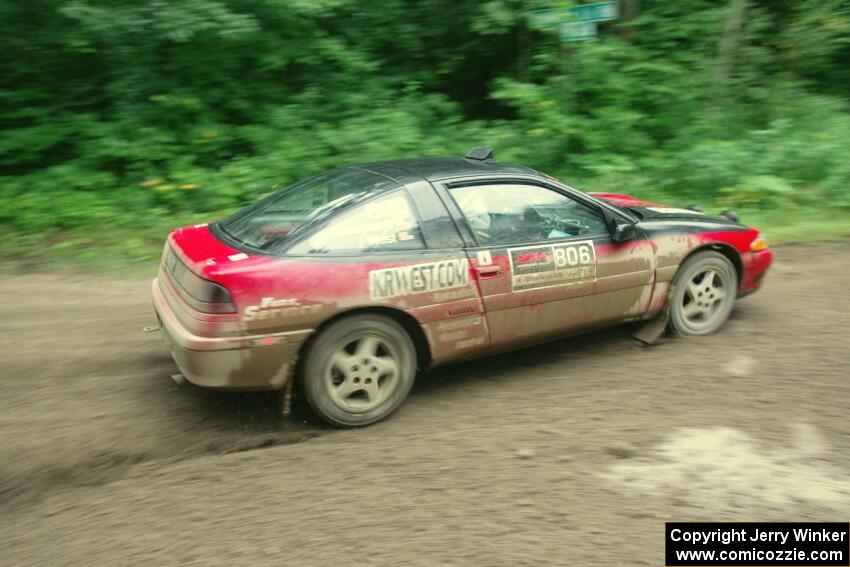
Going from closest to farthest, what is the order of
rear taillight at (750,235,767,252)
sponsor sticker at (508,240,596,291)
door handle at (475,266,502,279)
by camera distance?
1. door handle at (475,266,502,279)
2. sponsor sticker at (508,240,596,291)
3. rear taillight at (750,235,767,252)

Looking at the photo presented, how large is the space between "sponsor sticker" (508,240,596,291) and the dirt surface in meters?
0.66

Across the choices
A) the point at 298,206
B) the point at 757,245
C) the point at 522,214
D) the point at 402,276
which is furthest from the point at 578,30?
the point at 402,276

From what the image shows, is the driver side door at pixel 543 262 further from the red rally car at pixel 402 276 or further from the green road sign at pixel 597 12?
the green road sign at pixel 597 12

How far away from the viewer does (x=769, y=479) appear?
353 cm

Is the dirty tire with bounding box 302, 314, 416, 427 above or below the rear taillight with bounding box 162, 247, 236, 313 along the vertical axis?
below

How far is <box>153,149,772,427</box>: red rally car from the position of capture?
3.93 m

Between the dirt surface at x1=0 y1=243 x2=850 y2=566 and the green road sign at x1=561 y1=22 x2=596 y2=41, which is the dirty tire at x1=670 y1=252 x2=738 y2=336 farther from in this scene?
the green road sign at x1=561 y1=22 x2=596 y2=41

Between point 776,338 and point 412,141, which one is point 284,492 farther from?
point 412,141

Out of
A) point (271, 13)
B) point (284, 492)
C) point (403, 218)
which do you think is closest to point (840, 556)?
point (284, 492)

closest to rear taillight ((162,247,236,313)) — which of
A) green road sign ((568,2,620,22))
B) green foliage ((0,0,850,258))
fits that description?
green foliage ((0,0,850,258))

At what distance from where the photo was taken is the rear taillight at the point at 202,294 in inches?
152

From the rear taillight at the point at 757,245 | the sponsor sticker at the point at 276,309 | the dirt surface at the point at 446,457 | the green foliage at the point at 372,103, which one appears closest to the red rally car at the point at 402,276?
the sponsor sticker at the point at 276,309

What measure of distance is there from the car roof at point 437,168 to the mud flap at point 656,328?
1.37m

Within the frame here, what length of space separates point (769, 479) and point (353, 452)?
2077mm
